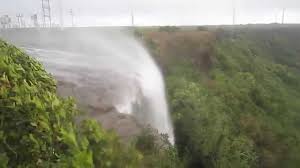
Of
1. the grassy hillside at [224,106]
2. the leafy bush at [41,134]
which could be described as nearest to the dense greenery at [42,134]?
the leafy bush at [41,134]

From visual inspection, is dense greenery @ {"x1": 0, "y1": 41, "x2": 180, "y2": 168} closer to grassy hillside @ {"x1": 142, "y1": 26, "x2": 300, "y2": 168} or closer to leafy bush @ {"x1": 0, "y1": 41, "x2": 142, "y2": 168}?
leafy bush @ {"x1": 0, "y1": 41, "x2": 142, "y2": 168}

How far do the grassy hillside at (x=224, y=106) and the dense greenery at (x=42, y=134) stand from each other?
4.33m

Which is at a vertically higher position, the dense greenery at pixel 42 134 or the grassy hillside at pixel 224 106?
the dense greenery at pixel 42 134

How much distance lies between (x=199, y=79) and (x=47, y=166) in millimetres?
14758

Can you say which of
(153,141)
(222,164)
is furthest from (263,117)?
(153,141)

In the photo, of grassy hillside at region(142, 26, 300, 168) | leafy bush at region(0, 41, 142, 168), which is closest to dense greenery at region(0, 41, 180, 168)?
leafy bush at region(0, 41, 142, 168)

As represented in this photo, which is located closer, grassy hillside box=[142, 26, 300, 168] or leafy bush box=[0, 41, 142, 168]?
leafy bush box=[0, 41, 142, 168]

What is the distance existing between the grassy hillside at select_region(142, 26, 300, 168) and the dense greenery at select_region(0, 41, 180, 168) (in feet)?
14.2

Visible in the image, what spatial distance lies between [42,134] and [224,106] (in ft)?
37.3

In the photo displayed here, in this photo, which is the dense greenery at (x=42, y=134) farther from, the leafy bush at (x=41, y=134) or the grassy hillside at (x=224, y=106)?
the grassy hillside at (x=224, y=106)

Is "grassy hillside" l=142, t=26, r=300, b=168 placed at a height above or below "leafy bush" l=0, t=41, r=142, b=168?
below

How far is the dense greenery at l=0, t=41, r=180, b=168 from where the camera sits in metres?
3.35

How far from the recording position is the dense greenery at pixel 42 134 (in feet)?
11.0

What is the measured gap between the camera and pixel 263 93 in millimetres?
19531
